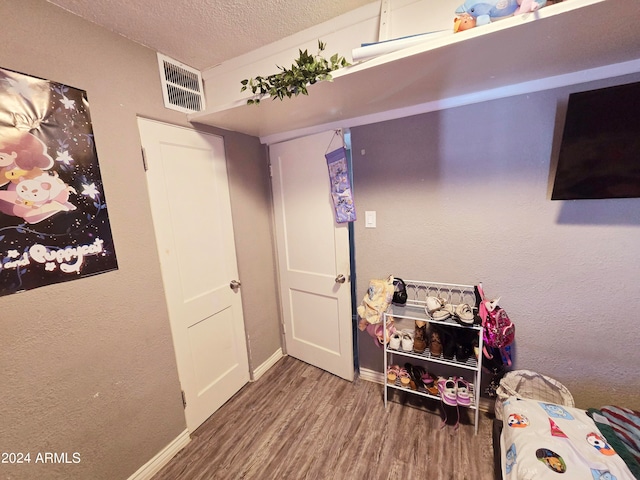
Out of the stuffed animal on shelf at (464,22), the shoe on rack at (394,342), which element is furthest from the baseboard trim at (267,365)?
the stuffed animal on shelf at (464,22)

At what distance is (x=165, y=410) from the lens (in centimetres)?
147

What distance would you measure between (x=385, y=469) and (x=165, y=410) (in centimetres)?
132

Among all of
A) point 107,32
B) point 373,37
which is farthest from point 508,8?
point 107,32

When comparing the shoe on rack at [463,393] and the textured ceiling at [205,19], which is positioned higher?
Answer: the textured ceiling at [205,19]

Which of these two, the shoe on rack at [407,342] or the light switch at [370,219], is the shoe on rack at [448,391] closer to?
the shoe on rack at [407,342]

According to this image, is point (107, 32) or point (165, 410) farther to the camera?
point (165, 410)

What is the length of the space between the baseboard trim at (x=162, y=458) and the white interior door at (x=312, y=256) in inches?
41.5

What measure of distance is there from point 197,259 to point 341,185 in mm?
1132

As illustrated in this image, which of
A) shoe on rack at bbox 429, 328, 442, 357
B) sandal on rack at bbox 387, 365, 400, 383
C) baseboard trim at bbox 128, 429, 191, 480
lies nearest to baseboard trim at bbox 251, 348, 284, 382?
baseboard trim at bbox 128, 429, 191, 480

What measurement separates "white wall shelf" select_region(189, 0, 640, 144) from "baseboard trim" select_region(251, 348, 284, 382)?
2009 mm

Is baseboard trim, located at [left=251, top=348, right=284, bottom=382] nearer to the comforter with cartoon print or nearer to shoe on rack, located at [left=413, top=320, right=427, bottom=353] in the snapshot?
shoe on rack, located at [left=413, top=320, right=427, bottom=353]

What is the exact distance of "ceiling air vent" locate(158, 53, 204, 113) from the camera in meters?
1.42

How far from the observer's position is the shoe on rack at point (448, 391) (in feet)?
5.05

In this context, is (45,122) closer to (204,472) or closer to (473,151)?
(204,472)
